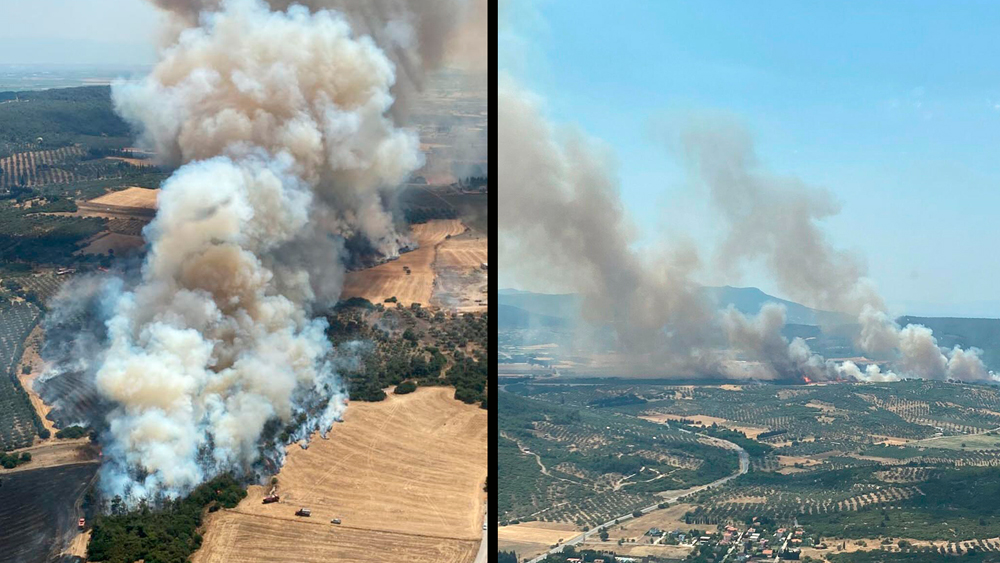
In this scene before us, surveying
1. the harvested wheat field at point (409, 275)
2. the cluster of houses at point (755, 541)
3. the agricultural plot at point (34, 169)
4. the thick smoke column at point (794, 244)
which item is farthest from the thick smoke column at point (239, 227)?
the thick smoke column at point (794, 244)

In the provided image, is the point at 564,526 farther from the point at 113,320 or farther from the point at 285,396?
the point at 113,320

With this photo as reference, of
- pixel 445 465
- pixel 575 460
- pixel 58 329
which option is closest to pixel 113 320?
pixel 58 329

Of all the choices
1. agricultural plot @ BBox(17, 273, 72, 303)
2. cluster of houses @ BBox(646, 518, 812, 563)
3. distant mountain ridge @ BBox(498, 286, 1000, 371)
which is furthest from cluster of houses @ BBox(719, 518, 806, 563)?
agricultural plot @ BBox(17, 273, 72, 303)

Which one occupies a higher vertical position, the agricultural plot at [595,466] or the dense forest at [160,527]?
the dense forest at [160,527]

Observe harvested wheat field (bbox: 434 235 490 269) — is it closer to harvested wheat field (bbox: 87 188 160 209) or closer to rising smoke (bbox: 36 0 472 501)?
rising smoke (bbox: 36 0 472 501)

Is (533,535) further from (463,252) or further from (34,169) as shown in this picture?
(34,169)

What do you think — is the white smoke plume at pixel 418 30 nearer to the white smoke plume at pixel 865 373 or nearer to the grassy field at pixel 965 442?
the white smoke plume at pixel 865 373
